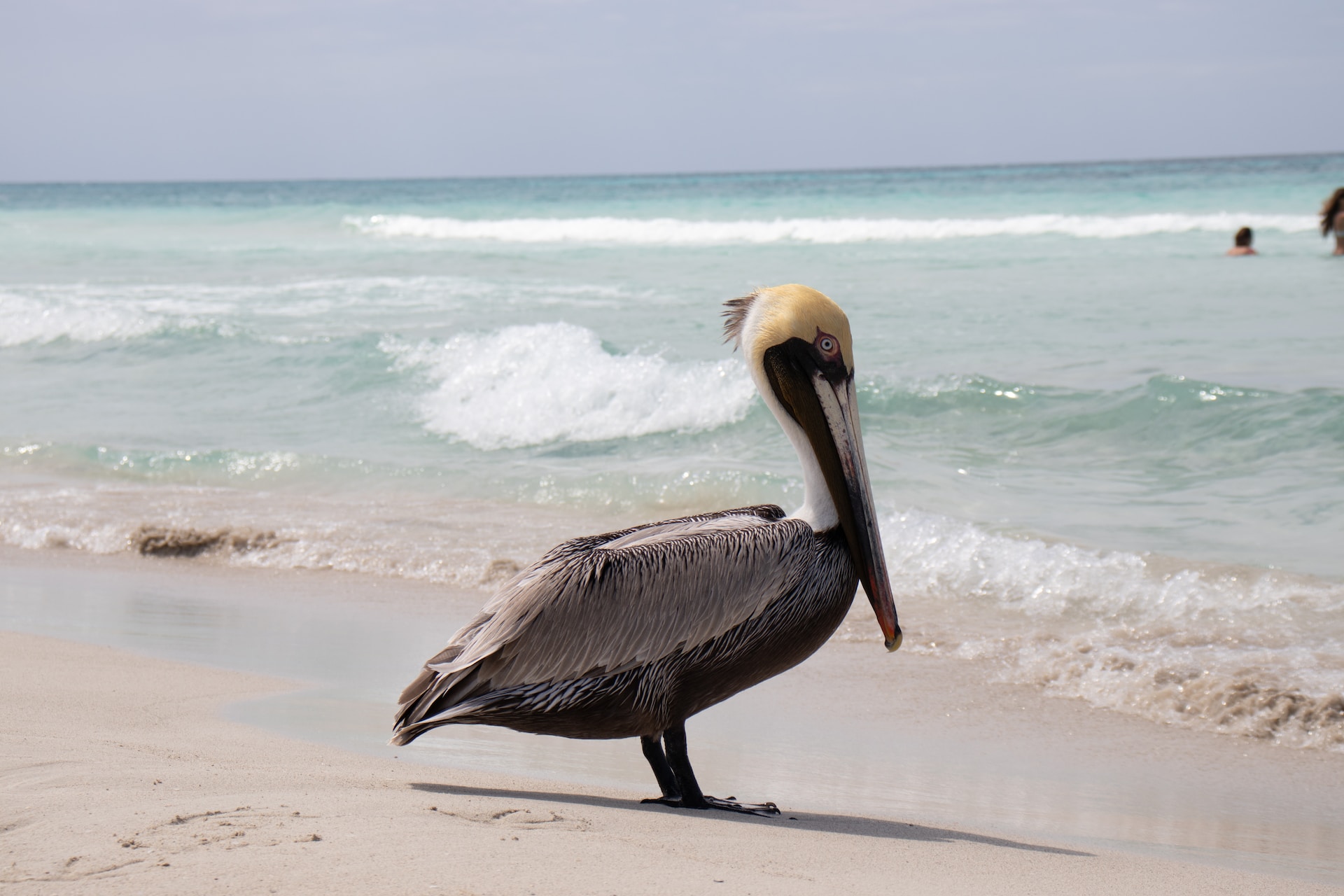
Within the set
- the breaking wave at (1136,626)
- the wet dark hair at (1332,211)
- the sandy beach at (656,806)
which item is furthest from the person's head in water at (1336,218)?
the sandy beach at (656,806)

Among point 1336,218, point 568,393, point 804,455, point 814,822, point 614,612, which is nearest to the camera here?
point 614,612

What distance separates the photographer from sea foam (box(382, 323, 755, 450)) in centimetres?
1008

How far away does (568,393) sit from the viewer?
34.9 ft

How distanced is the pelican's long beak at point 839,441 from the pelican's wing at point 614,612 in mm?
264

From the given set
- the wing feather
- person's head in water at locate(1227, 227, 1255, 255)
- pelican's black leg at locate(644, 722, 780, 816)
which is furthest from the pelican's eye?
person's head in water at locate(1227, 227, 1255, 255)

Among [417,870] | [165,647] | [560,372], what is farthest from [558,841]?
[560,372]

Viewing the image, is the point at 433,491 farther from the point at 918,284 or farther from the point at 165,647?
the point at 918,284

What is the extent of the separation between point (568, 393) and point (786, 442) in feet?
7.23

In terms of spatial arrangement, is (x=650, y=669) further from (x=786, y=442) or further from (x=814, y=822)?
(x=786, y=442)

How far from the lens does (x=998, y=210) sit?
3756 cm

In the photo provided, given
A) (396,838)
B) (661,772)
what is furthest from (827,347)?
(396,838)

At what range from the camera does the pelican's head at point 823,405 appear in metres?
3.16

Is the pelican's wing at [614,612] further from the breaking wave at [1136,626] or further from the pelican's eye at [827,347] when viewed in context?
the breaking wave at [1136,626]

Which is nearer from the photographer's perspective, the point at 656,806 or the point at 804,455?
the point at 656,806
